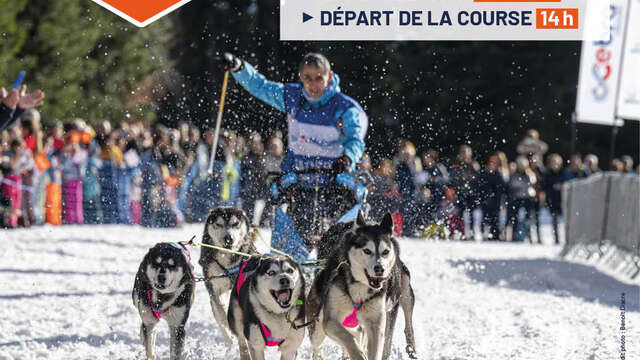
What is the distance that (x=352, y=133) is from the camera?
15.8 ft

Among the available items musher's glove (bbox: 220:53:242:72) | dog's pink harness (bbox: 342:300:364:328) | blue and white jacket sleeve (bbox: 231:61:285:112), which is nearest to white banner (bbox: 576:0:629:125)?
blue and white jacket sleeve (bbox: 231:61:285:112)

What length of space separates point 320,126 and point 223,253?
0.92 metres

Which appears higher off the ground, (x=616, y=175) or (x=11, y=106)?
(x=11, y=106)

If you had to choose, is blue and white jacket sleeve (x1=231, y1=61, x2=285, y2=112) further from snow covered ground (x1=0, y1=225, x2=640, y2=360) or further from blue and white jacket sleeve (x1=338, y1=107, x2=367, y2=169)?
snow covered ground (x1=0, y1=225, x2=640, y2=360)

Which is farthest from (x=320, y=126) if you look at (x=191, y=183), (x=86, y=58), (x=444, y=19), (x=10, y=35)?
(x=86, y=58)

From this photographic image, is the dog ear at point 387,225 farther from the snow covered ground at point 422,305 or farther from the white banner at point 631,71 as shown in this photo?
the white banner at point 631,71

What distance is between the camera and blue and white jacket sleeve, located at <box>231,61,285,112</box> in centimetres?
522

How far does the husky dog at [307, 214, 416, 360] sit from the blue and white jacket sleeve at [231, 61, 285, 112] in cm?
164

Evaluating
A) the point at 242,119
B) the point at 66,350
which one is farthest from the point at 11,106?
the point at 242,119

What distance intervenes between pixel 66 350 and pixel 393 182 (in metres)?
8.33

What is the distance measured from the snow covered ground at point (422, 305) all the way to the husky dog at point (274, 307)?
1.03 meters

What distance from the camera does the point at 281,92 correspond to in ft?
17.1

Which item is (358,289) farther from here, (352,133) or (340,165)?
(352,133)

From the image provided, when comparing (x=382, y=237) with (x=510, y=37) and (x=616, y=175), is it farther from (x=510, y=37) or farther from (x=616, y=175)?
(x=616, y=175)
